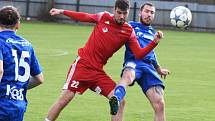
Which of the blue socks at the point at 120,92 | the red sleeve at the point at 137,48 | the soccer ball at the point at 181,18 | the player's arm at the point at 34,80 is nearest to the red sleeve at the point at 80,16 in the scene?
the red sleeve at the point at 137,48

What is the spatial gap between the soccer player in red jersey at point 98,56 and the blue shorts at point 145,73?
250mm

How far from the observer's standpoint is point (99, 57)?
9.31 meters

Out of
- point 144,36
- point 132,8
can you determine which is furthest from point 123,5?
point 132,8

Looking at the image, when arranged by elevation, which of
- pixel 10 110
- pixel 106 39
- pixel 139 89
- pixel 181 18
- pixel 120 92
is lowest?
pixel 139 89

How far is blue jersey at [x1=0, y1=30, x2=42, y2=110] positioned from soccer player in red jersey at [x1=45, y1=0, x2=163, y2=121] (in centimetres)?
277

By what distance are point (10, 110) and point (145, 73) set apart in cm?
350

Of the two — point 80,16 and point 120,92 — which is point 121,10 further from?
point 120,92

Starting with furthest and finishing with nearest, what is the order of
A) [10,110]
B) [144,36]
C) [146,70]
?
[144,36] < [146,70] < [10,110]

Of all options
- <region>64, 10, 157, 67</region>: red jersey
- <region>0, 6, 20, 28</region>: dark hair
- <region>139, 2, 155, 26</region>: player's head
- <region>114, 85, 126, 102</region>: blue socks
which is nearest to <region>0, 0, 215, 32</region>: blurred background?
<region>139, 2, 155, 26</region>: player's head

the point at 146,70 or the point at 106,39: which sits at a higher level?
the point at 106,39

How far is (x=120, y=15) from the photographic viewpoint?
30.0 ft

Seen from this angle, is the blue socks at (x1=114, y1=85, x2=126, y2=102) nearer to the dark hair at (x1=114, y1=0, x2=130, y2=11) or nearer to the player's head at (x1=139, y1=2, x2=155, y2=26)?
the dark hair at (x1=114, y1=0, x2=130, y2=11)

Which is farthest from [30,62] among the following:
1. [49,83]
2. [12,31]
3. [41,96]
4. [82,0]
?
[82,0]

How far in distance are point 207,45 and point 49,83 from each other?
16.1 meters
